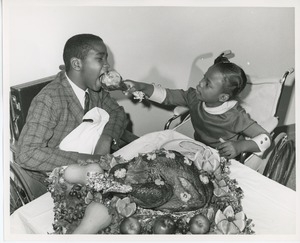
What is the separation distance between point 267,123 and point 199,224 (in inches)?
18.4

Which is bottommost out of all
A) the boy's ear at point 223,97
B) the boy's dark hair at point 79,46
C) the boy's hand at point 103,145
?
the boy's hand at point 103,145

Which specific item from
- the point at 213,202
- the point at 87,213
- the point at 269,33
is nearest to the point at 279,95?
the point at 269,33

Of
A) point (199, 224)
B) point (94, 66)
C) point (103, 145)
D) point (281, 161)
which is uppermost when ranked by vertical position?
point (94, 66)

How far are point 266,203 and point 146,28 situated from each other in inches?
30.9

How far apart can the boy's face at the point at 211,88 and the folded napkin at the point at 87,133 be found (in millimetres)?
369

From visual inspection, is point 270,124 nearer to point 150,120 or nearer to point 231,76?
point 231,76

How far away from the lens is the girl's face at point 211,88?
1.69 m

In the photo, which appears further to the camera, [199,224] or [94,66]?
[94,66]

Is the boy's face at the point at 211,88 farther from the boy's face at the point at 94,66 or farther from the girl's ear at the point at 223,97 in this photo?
the boy's face at the point at 94,66

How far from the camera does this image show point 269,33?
5.75 ft

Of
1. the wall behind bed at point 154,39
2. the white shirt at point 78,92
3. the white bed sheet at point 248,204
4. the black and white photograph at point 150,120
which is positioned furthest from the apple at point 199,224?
the white shirt at point 78,92

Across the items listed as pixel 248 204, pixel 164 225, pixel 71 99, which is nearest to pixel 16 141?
pixel 71 99

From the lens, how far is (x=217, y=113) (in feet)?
5.69

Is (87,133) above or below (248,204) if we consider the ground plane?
above
